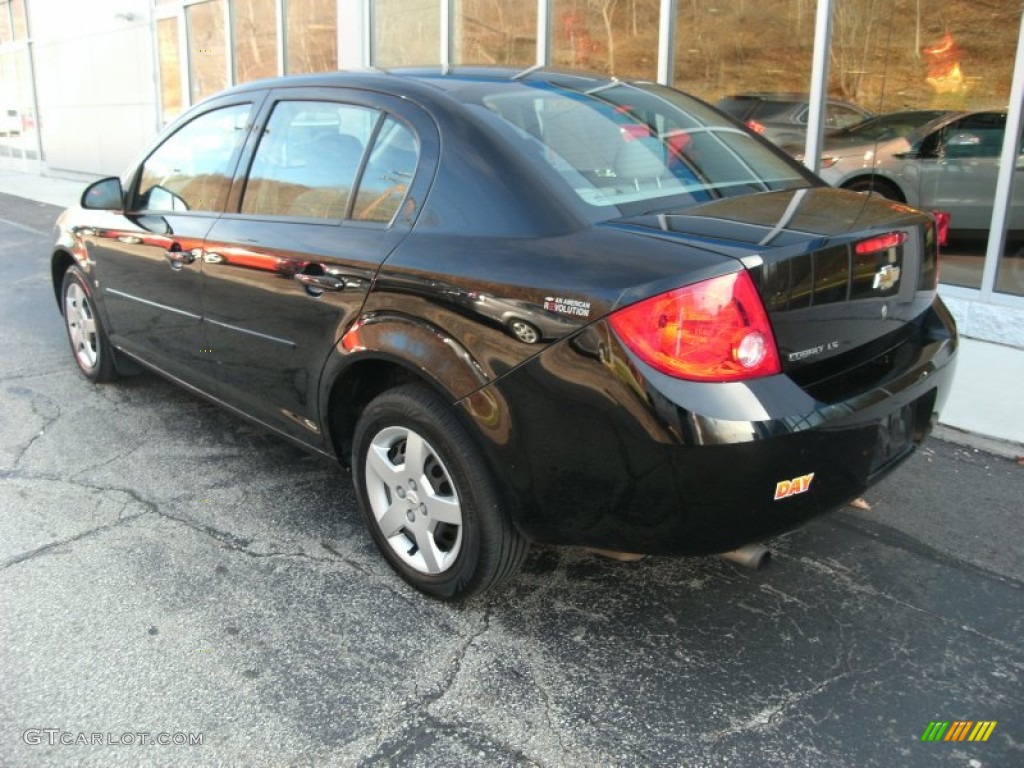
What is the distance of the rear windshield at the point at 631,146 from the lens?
272cm

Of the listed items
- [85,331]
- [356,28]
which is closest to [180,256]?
[85,331]

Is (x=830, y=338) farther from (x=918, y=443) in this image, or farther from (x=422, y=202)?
(x=422, y=202)

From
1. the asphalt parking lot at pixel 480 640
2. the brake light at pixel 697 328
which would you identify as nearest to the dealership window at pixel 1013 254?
the asphalt parking lot at pixel 480 640

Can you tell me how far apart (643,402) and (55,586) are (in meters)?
2.20

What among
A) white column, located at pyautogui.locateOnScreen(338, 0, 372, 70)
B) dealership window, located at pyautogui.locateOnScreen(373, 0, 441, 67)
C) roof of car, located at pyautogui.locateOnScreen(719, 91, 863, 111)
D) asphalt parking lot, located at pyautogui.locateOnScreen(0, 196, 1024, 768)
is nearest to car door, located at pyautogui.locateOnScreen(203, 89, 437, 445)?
asphalt parking lot, located at pyautogui.locateOnScreen(0, 196, 1024, 768)

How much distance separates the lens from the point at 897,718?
93.4 inches

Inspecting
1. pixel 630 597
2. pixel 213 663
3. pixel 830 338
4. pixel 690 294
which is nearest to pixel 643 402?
pixel 690 294

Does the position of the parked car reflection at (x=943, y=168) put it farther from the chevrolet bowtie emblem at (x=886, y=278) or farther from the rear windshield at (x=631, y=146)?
the chevrolet bowtie emblem at (x=886, y=278)

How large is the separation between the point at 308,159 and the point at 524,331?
4.73ft

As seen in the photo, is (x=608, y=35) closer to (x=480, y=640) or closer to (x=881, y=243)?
(x=881, y=243)

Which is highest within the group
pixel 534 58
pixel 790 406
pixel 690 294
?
pixel 534 58

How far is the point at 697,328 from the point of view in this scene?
2203 millimetres

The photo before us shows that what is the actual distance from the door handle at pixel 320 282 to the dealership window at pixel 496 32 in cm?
708

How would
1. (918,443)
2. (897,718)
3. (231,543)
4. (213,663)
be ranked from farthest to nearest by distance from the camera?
1. (231,543)
2. (918,443)
3. (213,663)
4. (897,718)
